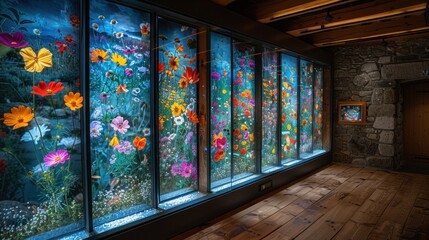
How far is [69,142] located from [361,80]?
19.4ft

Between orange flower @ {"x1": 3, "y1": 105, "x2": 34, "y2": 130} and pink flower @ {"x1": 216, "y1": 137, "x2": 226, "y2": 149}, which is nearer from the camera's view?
orange flower @ {"x1": 3, "y1": 105, "x2": 34, "y2": 130}

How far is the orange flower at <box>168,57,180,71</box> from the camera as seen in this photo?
2742 millimetres

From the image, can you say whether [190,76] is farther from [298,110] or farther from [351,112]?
[351,112]

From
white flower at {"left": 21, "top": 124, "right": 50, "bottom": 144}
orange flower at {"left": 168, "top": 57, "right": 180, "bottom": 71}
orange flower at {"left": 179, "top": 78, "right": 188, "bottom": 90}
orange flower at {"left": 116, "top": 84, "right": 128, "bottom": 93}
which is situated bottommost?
white flower at {"left": 21, "top": 124, "right": 50, "bottom": 144}

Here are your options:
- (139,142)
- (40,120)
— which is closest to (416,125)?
(139,142)

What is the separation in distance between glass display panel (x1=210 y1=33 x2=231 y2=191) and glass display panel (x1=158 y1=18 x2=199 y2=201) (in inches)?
11.0

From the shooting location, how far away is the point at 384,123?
5.54 meters

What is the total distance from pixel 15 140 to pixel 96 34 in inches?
40.1

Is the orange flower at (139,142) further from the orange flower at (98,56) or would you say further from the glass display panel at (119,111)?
the orange flower at (98,56)

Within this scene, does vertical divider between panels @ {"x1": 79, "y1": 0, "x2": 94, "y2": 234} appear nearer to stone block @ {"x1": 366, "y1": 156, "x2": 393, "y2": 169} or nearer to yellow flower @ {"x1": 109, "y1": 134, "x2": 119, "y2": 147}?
yellow flower @ {"x1": 109, "y1": 134, "x2": 119, "y2": 147}

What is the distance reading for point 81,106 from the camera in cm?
207

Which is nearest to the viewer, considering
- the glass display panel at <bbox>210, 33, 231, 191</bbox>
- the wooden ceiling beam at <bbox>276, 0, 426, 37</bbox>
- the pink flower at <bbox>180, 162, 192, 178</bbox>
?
the pink flower at <bbox>180, 162, 192, 178</bbox>

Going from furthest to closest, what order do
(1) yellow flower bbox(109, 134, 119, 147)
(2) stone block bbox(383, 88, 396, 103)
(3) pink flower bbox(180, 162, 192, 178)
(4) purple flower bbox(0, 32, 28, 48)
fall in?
1. (2) stone block bbox(383, 88, 396, 103)
2. (3) pink flower bbox(180, 162, 192, 178)
3. (1) yellow flower bbox(109, 134, 119, 147)
4. (4) purple flower bbox(0, 32, 28, 48)

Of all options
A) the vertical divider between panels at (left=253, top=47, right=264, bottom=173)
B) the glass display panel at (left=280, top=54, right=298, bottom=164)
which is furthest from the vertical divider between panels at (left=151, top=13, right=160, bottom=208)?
the glass display panel at (left=280, top=54, right=298, bottom=164)
